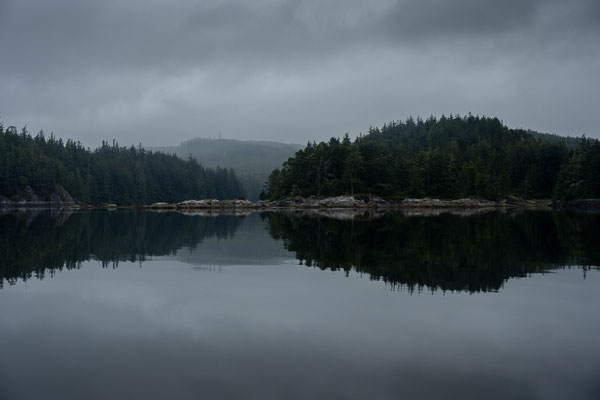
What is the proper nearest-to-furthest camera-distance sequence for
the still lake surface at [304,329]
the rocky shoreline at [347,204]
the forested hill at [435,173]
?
the still lake surface at [304,329] < the rocky shoreline at [347,204] < the forested hill at [435,173]

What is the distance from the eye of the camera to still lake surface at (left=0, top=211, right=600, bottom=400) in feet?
24.5

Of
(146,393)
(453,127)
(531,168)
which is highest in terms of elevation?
(453,127)

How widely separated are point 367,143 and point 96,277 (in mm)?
118147

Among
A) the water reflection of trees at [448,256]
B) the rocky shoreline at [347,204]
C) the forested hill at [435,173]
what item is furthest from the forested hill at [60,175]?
the water reflection of trees at [448,256]

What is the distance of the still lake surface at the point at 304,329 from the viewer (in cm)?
747

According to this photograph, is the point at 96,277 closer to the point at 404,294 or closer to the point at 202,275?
the point at 202,275

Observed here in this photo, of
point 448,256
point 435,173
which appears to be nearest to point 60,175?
point 435,173

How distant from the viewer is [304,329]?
33.9 feet

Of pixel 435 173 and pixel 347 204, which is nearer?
pixel 347 204

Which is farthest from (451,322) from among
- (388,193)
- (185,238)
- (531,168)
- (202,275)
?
(531,168)

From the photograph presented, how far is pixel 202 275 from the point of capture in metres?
18.2

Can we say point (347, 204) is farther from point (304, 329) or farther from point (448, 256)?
point (304, 329)

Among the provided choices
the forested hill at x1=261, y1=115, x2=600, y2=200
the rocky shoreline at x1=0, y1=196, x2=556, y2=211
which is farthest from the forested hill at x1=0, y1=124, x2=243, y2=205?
the forested hill at x1=261, y1=115, x2=600, y2=200

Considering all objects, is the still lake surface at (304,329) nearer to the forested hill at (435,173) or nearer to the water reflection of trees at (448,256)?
the water reflection of trees at (448,256)
